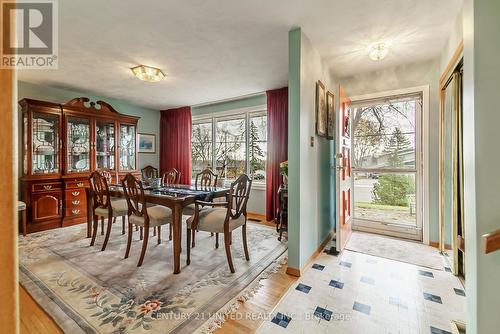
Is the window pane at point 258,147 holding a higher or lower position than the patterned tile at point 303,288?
higher

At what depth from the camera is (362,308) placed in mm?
1656

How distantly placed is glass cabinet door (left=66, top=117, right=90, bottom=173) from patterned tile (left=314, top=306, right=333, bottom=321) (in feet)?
13.9

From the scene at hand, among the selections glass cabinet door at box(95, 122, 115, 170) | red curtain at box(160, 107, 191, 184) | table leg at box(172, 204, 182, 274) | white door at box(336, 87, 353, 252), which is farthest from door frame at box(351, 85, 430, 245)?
glass cabinet door at box(95, 122, 115, 170)

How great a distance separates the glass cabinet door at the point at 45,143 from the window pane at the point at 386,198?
16.3 ft

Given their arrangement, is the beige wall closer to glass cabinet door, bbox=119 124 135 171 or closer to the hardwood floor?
the hardwood floor

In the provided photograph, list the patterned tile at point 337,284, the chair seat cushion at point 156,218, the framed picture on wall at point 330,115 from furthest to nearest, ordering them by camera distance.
A: the framed picture on wall at point 330,115
the chair seat cushion at point 156,218
the patterned tile at point 337,284

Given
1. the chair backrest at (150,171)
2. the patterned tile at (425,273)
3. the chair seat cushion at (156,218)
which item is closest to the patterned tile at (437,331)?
the patterned tile at (425,273)

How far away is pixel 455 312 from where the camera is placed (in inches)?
63.5

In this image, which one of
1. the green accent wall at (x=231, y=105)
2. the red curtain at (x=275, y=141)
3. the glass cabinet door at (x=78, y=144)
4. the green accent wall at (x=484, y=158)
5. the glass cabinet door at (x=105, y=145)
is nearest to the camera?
the green accent wall at (x=484, y=158)

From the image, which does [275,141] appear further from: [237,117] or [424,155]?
[424,155]

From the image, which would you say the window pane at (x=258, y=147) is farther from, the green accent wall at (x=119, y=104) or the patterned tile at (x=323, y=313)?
→ the patterned tile at (x=323, y=313)

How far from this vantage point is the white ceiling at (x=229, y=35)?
5.96ft

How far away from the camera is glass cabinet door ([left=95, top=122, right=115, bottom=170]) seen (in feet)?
13.4

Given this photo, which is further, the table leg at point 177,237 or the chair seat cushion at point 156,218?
the chair seat cushion at point 156,218
